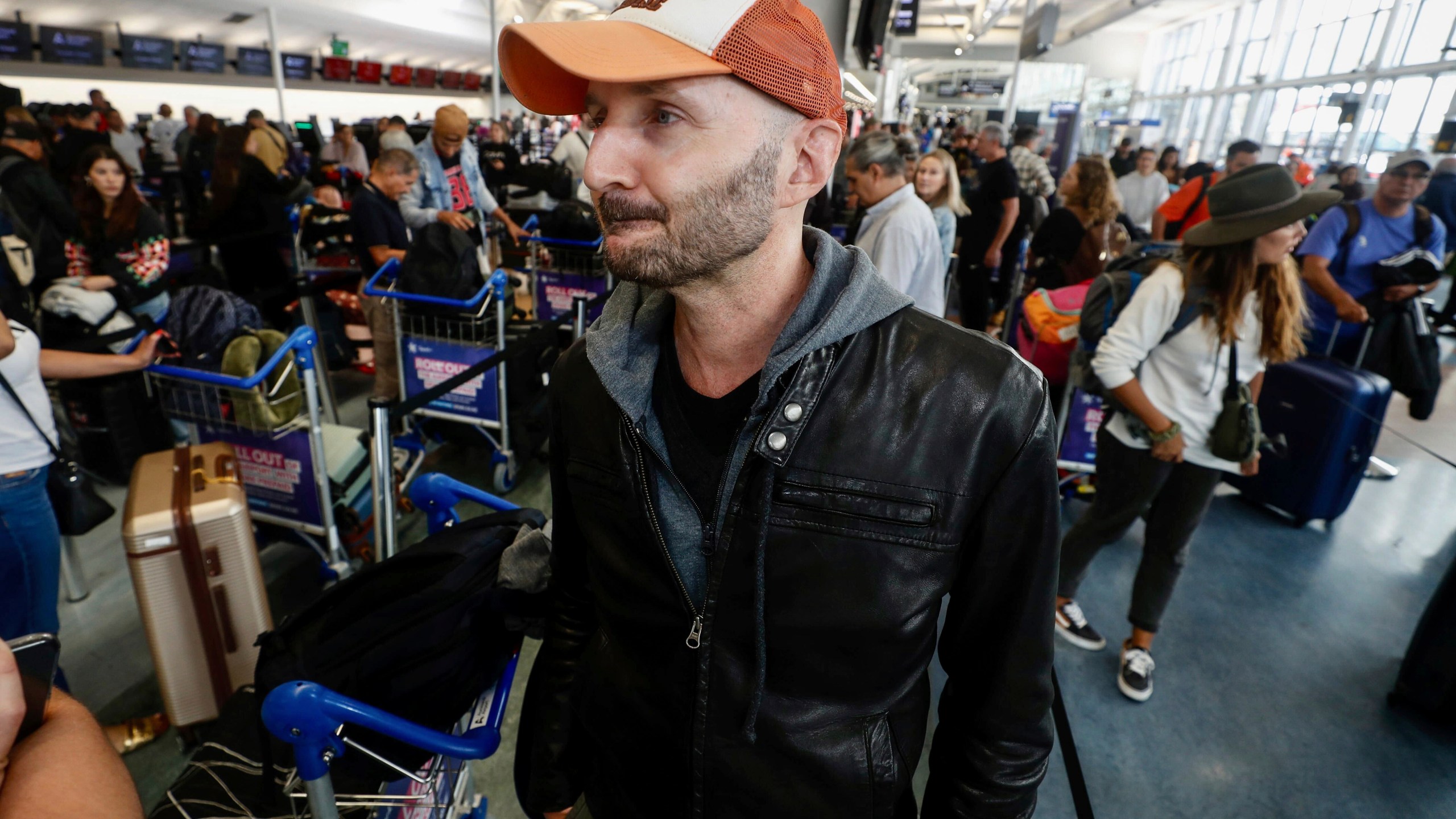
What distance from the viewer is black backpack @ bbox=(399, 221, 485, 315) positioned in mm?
3891

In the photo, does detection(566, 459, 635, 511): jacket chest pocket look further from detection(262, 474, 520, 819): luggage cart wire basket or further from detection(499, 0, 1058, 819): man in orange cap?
detection(262, 474, 520, 819): luggage cart wire basket

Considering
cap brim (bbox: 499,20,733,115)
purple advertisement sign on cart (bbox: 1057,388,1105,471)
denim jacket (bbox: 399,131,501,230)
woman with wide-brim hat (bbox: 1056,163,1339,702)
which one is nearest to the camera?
cap brim (bbox: 499,20,733,115)

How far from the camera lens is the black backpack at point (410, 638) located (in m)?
1.47

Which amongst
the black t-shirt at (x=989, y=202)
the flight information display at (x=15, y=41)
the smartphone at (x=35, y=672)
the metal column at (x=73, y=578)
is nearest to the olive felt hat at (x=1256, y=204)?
the smartphone at (x=35, y=672)

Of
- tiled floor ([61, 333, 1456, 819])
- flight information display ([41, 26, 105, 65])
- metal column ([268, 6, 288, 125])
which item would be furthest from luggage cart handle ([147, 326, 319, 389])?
flight information display ([41, 26, 105, 65])

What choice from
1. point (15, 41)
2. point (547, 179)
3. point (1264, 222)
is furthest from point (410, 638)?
point (15, 41)

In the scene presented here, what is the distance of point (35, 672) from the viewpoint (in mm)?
977

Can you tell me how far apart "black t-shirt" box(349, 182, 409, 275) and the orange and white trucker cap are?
4.36 meters

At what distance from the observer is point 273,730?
51.8 inches

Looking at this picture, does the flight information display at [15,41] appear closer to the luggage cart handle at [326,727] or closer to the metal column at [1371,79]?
the luggage cart handle at [326,727]

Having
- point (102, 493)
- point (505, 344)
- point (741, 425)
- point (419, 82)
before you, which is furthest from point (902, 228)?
point (419, 82)

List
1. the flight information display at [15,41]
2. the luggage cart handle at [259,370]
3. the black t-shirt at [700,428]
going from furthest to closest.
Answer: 1. the flight information display at [15,41]
2. the luggage cart handle at [259,370]
3. the black t-shirt at [700,428]

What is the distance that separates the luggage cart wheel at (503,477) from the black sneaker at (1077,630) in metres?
2.99

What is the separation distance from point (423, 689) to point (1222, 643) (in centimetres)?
344
